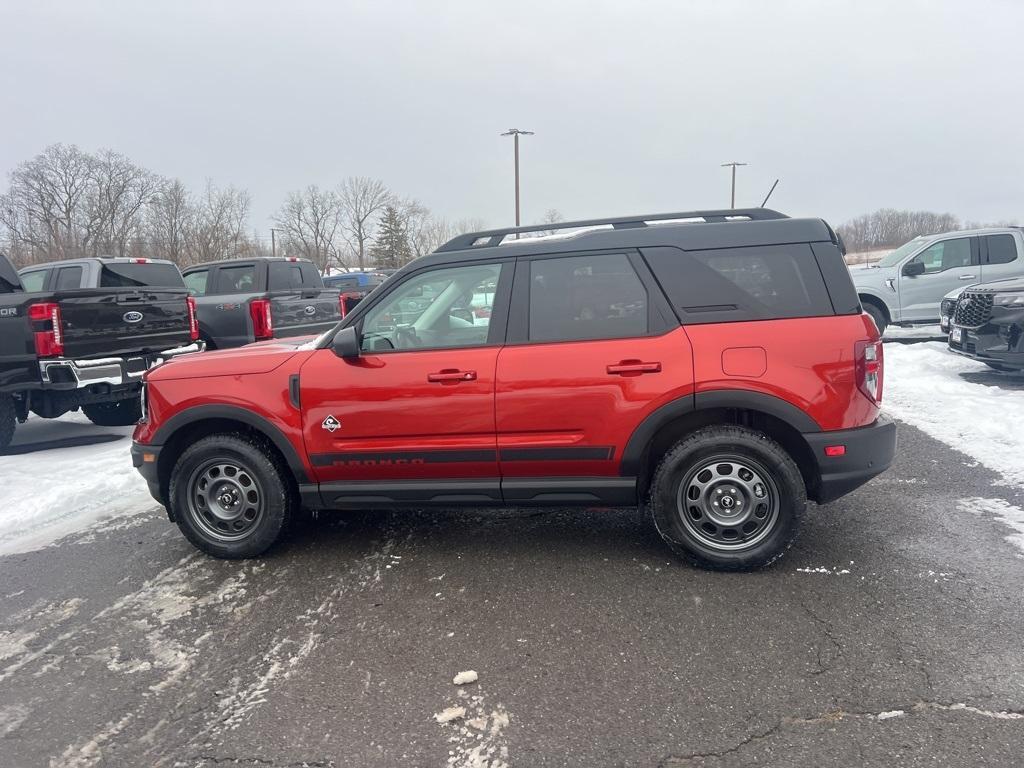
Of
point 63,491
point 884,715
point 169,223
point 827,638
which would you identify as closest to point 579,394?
point 827,638

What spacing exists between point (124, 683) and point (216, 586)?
0.94 meters

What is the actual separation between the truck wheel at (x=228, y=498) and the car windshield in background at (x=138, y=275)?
483 centimetres

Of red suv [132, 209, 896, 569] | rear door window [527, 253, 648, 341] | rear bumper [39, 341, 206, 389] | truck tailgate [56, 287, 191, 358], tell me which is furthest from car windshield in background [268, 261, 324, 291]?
rear door window [527, 253, 648, 341]

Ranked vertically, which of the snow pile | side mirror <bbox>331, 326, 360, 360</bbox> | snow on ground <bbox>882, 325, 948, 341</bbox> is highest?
side mirror <bbox>331, 326, 360, 360</bbox>

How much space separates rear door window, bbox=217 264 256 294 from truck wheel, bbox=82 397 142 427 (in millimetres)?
2892

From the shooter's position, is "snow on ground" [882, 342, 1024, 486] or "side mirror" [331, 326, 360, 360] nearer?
"side mirror" [331, 326, 360, 360]

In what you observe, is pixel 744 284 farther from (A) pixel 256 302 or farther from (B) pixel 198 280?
(B) pixel 198 280

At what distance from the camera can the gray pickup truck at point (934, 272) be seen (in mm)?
12391

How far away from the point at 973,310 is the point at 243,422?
8.96 m

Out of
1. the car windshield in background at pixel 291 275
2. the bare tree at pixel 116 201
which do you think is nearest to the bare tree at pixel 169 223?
the bare tree at pixel 116 201

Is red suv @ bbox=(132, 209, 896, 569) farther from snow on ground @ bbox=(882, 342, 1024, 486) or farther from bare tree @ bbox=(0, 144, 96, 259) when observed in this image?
bare tree @ bbox=(0, 144, 96, 259)

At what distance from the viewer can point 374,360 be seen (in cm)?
403

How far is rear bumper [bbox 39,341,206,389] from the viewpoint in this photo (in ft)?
22.2

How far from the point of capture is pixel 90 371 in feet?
22.8
